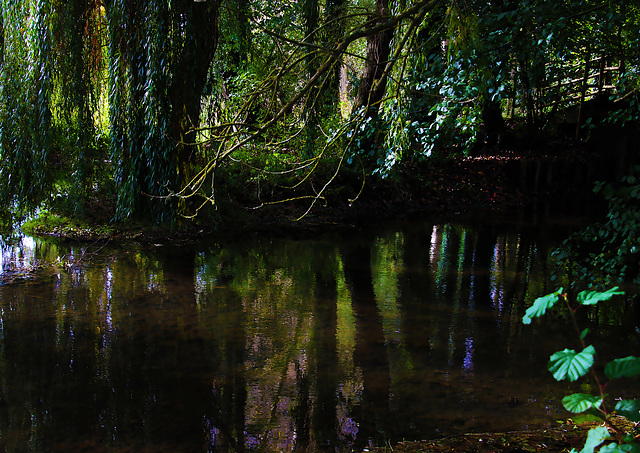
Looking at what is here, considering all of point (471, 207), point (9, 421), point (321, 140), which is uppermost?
point (321, 140)

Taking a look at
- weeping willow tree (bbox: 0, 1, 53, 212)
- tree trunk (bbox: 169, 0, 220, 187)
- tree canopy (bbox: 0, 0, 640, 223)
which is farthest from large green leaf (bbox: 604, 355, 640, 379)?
weeping willow tree (bbox: 0, 1, 53, 212)

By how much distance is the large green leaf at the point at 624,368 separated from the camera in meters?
1.57

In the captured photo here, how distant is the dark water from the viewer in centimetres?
352

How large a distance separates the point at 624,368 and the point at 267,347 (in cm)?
342

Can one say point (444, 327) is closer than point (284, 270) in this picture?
Yes

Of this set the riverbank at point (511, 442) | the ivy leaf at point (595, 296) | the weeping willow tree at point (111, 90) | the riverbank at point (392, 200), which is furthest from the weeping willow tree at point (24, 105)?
the ivy leaf at point (595, 296)

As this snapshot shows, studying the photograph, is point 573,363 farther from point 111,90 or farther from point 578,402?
point 111,90

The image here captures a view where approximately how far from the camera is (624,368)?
1.59 meters

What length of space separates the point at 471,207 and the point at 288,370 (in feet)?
29.1

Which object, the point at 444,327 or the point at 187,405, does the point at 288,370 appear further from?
the point at 444,327

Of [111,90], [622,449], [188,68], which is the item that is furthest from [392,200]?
[622,449]

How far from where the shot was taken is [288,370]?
4289mm

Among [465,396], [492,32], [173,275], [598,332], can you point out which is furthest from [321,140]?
[465,396]

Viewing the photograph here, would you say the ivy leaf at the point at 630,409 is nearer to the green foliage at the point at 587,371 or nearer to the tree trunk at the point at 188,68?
the green foliage at the point at 587,371
